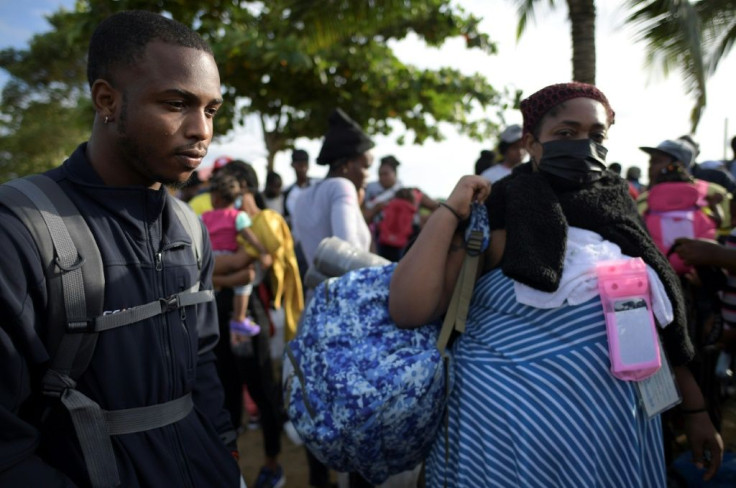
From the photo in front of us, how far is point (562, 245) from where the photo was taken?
1745mm

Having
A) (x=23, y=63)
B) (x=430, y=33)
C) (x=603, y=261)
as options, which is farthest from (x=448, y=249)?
(x=23, y=63)

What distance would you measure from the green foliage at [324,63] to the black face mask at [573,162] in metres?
5.96

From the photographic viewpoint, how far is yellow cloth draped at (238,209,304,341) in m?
3.89

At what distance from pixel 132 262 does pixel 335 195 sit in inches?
78.5

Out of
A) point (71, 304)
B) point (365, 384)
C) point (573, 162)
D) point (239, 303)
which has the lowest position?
point (239, 303)

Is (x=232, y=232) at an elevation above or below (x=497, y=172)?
below

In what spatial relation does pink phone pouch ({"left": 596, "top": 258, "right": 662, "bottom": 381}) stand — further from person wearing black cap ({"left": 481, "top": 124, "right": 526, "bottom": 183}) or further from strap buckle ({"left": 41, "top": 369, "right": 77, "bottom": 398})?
person wearing black cap ({"left": 481, "top": 124, "right": 526, "bottom": 183})

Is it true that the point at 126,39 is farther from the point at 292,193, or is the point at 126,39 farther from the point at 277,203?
the point at 277,203

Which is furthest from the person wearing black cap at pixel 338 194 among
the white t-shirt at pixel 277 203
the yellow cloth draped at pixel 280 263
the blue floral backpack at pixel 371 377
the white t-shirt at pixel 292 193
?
the white t-shirt at pixel 277 203

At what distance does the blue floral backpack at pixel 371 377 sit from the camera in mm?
1755

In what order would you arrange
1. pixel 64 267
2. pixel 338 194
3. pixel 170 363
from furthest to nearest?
pixel 338 194
pixel 170 363
pixel 64 267

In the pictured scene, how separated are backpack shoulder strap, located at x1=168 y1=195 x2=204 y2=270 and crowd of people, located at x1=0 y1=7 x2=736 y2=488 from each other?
3cm

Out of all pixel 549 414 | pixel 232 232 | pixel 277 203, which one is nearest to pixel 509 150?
pixel 232 232

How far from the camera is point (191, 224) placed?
1.71m
